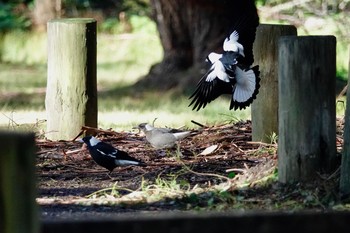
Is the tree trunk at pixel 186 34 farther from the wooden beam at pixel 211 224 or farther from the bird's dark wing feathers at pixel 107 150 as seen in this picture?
the wooden beam at pixel 211 224

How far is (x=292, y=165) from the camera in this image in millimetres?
6648

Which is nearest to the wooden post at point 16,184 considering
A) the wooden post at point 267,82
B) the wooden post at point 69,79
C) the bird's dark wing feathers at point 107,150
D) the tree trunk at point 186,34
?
the bird's dark wing feathers at point 107,150

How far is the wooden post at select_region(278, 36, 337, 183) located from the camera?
662 centimetres

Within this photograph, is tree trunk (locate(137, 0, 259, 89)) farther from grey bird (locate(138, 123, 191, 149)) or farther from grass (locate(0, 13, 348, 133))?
grey bird (locate(138, 123, 191, 149))

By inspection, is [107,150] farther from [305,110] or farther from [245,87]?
[305,110]

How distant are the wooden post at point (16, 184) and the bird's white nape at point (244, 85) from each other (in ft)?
18.6

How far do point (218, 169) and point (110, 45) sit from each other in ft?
56.7

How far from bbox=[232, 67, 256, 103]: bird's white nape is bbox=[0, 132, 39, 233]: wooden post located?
5.67 m

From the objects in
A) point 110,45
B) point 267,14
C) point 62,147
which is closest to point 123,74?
point 267,14

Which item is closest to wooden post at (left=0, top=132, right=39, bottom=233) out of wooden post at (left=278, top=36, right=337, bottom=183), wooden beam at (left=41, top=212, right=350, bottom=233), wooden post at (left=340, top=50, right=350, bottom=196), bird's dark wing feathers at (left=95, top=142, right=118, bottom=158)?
wooden beam at (left=41, top=212, right=350, bottom=233)

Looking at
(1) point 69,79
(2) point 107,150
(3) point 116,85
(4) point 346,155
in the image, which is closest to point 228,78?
(2) point 107,150

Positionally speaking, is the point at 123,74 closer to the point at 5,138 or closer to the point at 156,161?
the point at 156,161

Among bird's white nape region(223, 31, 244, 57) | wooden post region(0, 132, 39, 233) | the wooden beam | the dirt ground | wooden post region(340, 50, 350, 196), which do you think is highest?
bird's white nape region(223, 31, 244, 57)

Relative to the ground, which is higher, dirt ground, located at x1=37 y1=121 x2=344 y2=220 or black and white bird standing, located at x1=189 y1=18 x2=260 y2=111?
black and white bird standing, located at x1=189 y1=18 x2=260 y2=111
